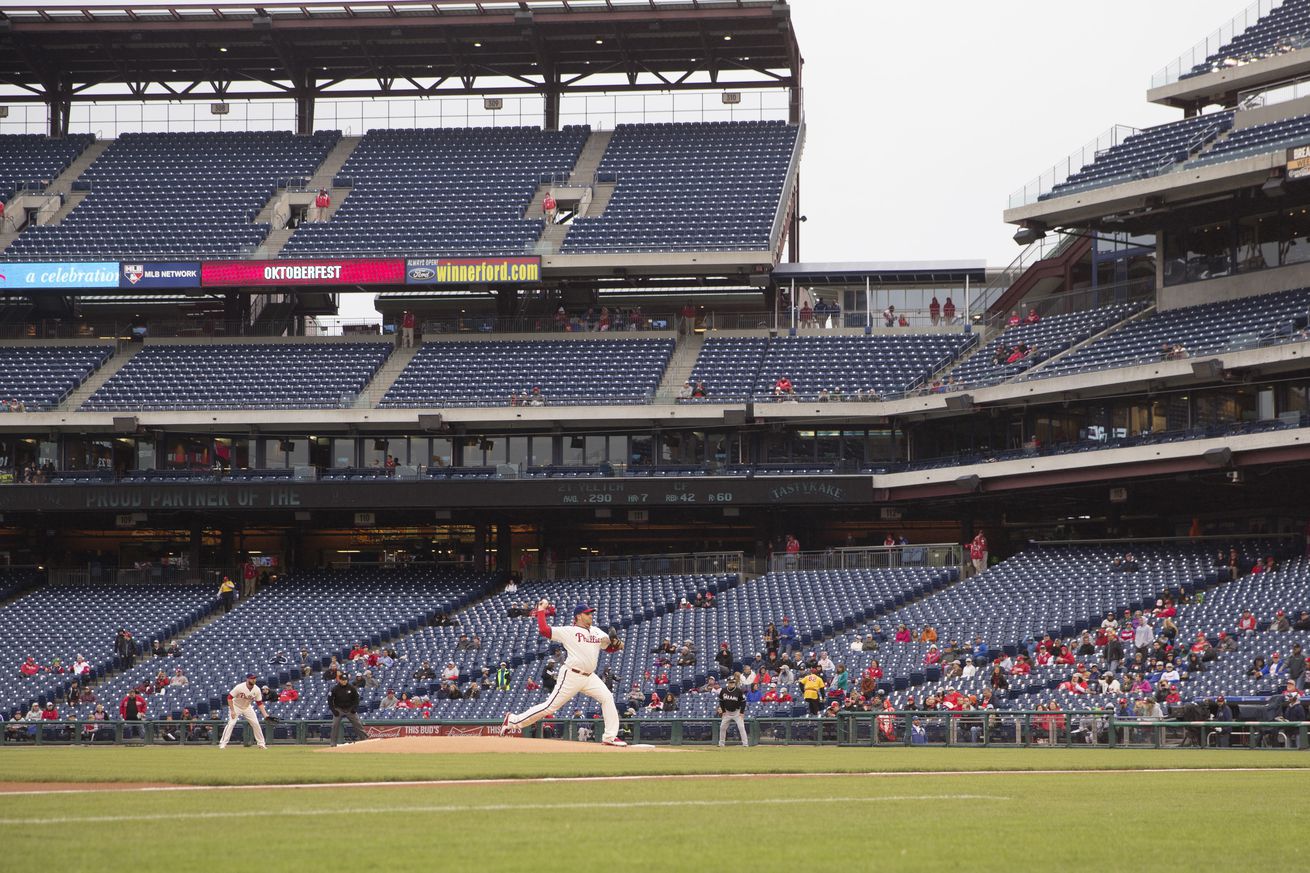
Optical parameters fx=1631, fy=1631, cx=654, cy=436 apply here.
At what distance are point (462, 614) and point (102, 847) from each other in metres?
41.5

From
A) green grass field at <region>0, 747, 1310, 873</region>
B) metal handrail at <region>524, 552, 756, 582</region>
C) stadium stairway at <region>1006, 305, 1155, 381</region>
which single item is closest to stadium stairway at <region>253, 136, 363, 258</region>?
metal handrail at <region>524, 552, 756, 582</region>

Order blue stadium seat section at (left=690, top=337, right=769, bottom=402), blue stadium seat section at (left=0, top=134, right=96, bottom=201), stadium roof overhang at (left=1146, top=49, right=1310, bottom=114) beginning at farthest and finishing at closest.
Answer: blue stadium seat section at (left=0, top=134, right=96, bottom=201)
blue stadium seat section at (left=690, top=337, right=769, bottom=402)
stadium roof overhang at (left=1146, top=49, right=1310, bottom=114)

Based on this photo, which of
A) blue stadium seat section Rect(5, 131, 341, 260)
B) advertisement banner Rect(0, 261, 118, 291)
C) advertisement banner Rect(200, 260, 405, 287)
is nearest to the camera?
advertisement banner Rect(200, 260, 405, 287)

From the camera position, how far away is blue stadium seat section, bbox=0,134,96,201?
6419 centimetres

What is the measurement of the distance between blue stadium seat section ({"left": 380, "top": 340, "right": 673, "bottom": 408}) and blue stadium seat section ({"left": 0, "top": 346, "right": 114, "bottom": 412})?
1122 centimetres

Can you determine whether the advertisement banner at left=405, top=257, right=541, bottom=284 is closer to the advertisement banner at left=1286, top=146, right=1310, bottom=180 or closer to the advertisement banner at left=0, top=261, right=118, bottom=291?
the advertisement banner at left=0, top=261, right=118, bottom=291

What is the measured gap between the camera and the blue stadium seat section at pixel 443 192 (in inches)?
2267

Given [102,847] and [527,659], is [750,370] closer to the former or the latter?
[527,659]

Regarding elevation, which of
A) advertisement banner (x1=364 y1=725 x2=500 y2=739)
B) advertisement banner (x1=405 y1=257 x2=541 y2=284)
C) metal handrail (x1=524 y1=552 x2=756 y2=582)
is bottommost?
advertisement banner (x1=364 y1=725 x2=500 y2=739)

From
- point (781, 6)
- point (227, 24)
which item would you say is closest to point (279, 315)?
point (227, 24)

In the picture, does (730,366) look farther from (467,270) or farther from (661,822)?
(661,822)

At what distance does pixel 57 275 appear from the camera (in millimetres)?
57531

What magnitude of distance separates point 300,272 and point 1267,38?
3218 centimetres

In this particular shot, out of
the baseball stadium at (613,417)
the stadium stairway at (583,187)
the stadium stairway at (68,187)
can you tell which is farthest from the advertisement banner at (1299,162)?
the stadium stairway at (68,187)
